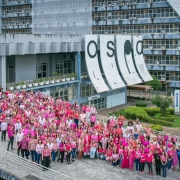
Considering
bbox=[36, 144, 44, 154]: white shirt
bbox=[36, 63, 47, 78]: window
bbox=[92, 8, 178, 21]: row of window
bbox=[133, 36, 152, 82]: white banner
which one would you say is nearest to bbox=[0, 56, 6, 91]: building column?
bbox=[36, 63, 47, 78]: window

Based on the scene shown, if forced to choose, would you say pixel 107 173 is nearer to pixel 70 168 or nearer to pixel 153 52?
pixel 70 168

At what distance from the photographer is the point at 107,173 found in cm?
1766

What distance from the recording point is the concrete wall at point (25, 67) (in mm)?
36406

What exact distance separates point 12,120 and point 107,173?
5938 millimetres

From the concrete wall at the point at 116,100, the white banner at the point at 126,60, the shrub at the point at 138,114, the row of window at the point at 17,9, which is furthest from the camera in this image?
the row of window at the point at 17,9

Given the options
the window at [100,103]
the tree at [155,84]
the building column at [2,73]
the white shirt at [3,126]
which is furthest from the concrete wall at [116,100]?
the white shirt at [3,126]

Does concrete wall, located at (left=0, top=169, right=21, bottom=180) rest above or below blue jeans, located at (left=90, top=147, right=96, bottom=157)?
below

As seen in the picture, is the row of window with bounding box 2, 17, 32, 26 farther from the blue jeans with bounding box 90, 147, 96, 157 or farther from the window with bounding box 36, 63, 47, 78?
the blue jeans with bounding box 90, 147, 96, 157

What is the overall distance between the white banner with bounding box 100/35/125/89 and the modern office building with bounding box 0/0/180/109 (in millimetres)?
1182

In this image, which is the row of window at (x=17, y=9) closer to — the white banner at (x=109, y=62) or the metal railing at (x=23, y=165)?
the white banner at (x=109, y=62)

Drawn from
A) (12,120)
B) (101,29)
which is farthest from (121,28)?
(12,120)

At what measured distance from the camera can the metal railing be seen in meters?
16.1

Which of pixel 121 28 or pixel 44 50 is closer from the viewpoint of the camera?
pixel 44 50

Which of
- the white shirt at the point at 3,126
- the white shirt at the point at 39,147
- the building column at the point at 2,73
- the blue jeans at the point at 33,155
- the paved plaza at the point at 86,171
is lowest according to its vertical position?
the paved plaza at the point at 86,171
